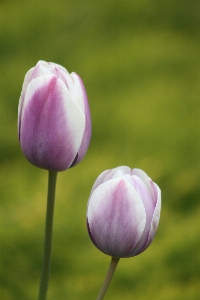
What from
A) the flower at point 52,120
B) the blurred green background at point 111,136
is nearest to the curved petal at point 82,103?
the flower at point 52,120

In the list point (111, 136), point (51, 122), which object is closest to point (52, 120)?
point (51, 122)

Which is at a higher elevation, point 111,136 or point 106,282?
point 111,136

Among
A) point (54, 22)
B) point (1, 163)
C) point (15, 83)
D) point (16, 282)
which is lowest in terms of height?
point (16, 282)

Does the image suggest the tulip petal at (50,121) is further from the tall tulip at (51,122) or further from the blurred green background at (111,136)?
the blurred green background at (111,136)

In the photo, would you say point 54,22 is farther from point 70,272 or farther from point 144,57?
point 70,272

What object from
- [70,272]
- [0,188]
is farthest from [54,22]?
[70,272]

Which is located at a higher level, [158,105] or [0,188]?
[158,105]

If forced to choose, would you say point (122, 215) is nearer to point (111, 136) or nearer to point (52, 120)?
point (52, 120)

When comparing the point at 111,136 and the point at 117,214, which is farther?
the point at 111,136
